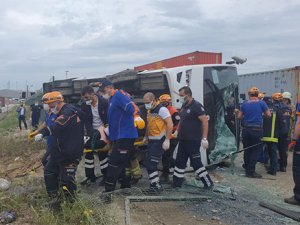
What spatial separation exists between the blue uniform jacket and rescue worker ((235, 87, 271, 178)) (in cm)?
326

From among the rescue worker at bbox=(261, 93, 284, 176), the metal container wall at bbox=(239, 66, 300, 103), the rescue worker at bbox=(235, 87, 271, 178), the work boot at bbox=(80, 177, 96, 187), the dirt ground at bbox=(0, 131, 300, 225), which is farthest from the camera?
the metal container wall at bbox=(239, 66, 300, 103)

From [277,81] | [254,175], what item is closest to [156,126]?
[254,175]

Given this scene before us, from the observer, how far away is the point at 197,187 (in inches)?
274

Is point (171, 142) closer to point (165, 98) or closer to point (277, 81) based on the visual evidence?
point (165, 98)

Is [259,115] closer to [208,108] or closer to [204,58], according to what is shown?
[208,108]

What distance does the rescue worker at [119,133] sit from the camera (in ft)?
19.9

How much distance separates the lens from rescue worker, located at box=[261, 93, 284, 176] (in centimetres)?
868

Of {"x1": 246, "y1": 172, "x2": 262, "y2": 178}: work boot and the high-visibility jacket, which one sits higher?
the high-visibility jacket

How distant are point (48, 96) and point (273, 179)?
4.97 m

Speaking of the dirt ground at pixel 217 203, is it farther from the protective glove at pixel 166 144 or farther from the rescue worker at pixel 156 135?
the protective glove at pixel 166 144

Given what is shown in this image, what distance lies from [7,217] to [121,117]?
6.95ft

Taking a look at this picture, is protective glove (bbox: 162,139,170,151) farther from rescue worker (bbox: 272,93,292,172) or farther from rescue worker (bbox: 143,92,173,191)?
rescue worker (bbox: 272,93,292,172)

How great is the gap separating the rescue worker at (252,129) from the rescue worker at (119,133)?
3246mm

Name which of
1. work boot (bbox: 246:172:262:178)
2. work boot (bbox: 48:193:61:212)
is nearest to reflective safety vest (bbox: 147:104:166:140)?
work boot (bbox: 48:193:61:212)
